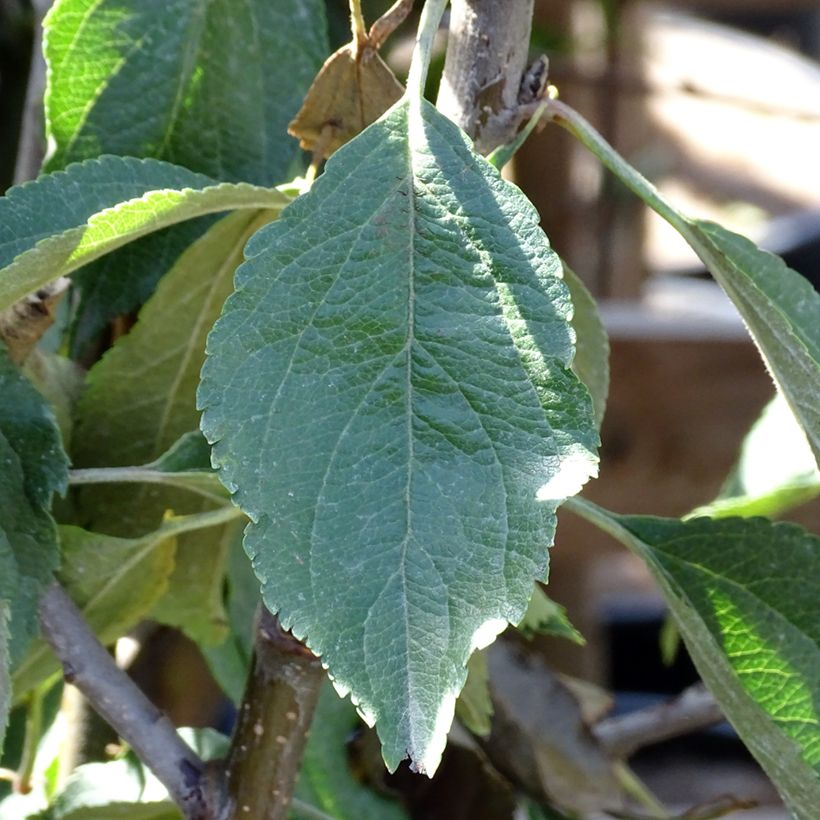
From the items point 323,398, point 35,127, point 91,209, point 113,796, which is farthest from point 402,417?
point 35,127

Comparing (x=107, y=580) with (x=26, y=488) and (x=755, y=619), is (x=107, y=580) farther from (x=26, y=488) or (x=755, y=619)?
(x=755, y=619)

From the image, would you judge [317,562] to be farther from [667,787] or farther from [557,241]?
[667,787]

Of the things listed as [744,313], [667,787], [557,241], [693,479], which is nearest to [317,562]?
[744,313]

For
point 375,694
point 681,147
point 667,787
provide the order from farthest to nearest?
point 681,147 → point 667,787 → point 375,694

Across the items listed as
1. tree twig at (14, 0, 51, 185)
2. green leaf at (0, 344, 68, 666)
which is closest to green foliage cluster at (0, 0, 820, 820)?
green leaf at (0, 344, 68, 666)

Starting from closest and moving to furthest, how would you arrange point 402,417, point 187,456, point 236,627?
point 402,417 < point 187,456 < point 236,627

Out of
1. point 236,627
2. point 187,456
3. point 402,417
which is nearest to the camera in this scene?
point 402,417
